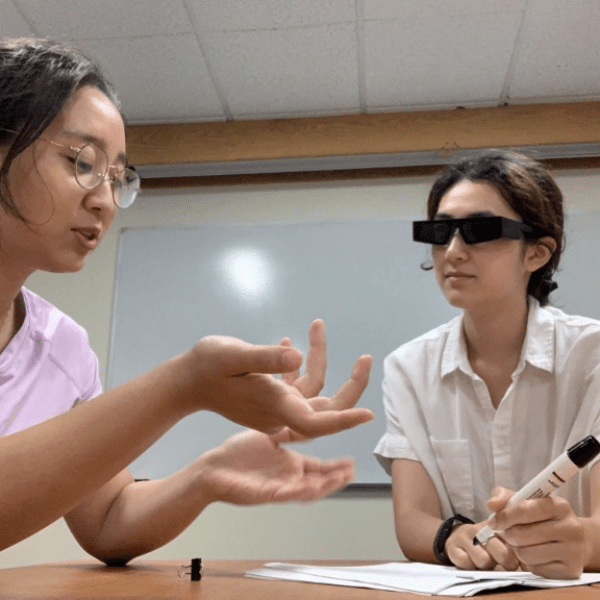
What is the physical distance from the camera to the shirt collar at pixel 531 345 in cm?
160

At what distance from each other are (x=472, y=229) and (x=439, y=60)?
57.3 inches

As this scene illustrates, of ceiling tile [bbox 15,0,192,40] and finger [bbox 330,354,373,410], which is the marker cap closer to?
finger [bbox 330,354,373,410]

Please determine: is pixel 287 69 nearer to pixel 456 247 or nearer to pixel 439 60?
pixel 439 60

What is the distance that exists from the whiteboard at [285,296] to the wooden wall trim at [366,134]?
1.19 feet

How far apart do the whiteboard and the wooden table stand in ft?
6.45

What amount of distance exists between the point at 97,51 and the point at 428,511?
2381mm

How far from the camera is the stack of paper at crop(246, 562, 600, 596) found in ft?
2.66

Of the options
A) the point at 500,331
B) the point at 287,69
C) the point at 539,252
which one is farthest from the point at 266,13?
the point at 500,331

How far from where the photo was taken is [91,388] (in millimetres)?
1300

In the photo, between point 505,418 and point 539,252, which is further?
point 539,252

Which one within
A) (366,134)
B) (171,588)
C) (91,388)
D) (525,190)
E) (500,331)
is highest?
(366,134)

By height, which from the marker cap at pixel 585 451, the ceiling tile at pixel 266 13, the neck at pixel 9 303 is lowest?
the marker cap at pixel 585 451

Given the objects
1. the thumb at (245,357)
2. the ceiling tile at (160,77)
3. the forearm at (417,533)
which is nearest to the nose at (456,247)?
the forearm at (417,533)

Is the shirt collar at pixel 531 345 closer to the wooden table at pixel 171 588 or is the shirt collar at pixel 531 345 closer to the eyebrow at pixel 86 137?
the wooden table at pixel 171 588
